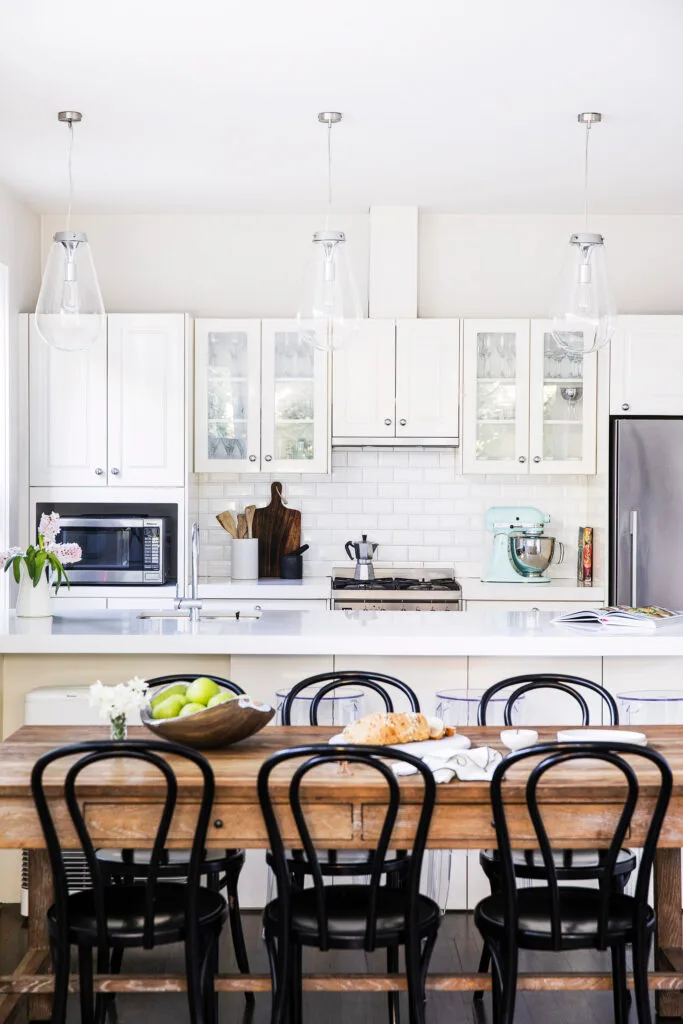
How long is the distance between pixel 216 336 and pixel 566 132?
211cm

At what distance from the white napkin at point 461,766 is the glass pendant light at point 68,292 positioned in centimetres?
193

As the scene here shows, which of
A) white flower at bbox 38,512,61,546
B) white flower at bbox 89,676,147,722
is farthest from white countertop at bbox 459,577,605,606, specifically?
white flower at bbox 89,676,147,722

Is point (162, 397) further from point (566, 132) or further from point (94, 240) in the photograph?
point (566, 132)

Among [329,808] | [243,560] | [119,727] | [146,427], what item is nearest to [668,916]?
[329,808]

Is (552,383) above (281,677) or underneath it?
above

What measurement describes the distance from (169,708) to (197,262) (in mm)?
3804

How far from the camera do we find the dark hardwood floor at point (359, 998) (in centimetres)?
304

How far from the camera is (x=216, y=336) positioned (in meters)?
5.82

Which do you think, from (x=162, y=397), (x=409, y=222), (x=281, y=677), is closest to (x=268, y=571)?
(x=162, y=397)

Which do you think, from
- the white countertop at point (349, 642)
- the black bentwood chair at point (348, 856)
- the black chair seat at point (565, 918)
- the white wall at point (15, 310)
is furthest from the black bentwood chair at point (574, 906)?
the white wall at point (15, 310)

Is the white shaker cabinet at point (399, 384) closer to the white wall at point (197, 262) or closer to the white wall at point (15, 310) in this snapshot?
the white wall at point (197, 262)

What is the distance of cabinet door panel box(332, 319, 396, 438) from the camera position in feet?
18.9

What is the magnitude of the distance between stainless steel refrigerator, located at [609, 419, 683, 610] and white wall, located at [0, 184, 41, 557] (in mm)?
2991

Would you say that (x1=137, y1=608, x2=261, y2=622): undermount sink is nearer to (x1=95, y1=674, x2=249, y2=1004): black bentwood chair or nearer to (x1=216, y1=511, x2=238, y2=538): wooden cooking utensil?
(x1=95, y1=674, x2=249, y2=1004): black bentwood chair
